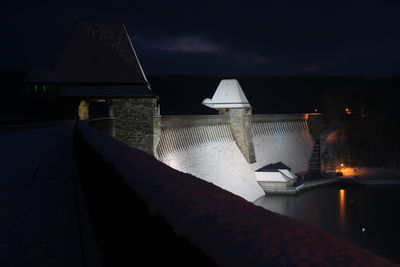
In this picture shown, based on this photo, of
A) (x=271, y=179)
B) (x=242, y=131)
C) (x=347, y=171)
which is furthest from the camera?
(x=347, y=171)

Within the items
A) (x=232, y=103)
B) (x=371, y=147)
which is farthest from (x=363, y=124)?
(x=232, y=103)

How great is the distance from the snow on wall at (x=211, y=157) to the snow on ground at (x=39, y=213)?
1109 inches

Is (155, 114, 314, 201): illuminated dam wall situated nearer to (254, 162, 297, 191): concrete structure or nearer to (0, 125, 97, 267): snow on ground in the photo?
(254, 162, 297, 191): concrete structure

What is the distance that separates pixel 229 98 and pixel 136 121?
26093 millimetres

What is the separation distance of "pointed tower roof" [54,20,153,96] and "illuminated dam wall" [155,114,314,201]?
26.2ft

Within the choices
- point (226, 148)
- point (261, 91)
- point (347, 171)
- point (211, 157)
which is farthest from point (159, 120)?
point (261, 91)

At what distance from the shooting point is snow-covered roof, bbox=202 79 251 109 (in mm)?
52375

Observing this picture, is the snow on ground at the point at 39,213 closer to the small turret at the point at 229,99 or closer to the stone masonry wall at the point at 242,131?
the stone masonry wall at the point at 242,131

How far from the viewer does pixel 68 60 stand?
31.3 metres

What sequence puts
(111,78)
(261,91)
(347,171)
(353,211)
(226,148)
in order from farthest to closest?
(261,91), (347,171), (226,148), (353,211), (111,78)

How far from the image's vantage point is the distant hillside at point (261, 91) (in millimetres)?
123963

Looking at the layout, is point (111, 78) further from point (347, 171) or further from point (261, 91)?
point (261, 91)

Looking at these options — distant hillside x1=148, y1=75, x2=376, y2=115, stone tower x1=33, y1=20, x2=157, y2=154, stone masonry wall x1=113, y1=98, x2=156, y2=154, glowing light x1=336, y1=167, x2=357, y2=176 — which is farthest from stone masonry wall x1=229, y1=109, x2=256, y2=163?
distant hillside x1=148, y1=75, x2=376, y2=115

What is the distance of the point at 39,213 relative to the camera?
566 centimetres
